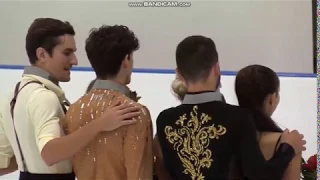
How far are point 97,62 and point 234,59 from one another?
1.44 metres

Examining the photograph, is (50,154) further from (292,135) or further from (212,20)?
(212,20)

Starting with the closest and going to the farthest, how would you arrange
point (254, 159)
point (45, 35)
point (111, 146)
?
point (254, 159), point (111, 146), point (45, 35)

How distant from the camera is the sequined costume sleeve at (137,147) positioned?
1.37 m

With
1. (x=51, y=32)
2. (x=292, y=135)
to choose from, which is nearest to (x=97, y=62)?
(x=51, y=32)

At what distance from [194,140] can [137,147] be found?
14 cm

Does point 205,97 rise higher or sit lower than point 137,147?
higher

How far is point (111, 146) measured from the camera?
140 cm

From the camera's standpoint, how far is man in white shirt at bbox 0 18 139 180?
1392 millimetres

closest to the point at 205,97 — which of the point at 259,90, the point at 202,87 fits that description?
the point at 202,87

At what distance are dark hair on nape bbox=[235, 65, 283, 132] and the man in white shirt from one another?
29cm

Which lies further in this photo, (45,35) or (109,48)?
(45,35)

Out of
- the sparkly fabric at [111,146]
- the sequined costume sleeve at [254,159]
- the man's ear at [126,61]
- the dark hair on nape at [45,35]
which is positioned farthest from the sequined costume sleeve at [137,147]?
the dark hair on nape at [45,35]

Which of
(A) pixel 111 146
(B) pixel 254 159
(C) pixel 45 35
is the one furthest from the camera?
(C) pixel 45 35

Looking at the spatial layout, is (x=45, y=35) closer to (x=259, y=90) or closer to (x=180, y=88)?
(x=180, y=88)
